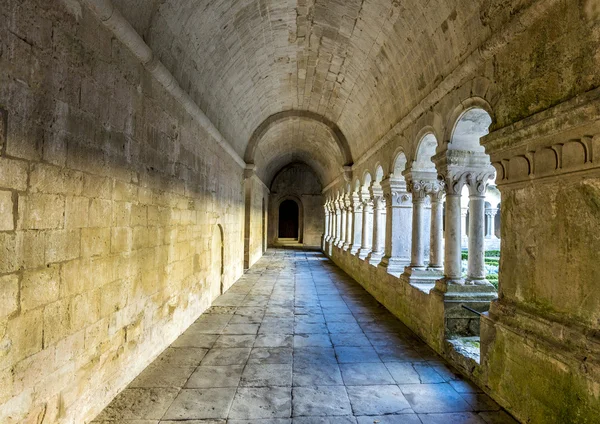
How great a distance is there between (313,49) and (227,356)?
5.48 m

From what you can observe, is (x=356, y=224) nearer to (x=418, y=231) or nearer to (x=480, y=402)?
(x=418, y=231)

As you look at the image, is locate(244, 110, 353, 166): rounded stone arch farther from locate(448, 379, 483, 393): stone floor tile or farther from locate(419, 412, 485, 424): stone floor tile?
locate(419, 412, 485, 424): stone floor tile

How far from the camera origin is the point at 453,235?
454 cm

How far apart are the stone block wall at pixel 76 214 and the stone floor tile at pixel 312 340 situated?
5.22 ft

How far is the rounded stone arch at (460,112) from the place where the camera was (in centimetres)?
357

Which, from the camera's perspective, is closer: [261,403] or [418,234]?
[261,403]

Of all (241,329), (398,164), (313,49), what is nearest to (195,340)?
(241,329)

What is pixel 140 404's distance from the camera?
3.01 m

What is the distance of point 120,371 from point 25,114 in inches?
89.6

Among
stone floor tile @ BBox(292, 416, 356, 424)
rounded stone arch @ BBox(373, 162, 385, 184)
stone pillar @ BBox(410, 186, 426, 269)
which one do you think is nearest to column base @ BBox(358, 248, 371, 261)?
rounded stone arch @ BBox(373, 162, 385, 184)

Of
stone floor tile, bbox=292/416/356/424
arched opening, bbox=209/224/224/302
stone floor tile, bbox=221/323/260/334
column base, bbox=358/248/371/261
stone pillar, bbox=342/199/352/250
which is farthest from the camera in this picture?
stone pillar, bbox=342/199/352/250

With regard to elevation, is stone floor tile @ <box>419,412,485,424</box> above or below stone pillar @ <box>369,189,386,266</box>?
below

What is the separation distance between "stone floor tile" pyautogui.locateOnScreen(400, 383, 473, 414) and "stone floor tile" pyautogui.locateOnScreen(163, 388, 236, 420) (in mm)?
1561

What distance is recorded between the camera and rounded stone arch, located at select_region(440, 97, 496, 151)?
3.57 metres
